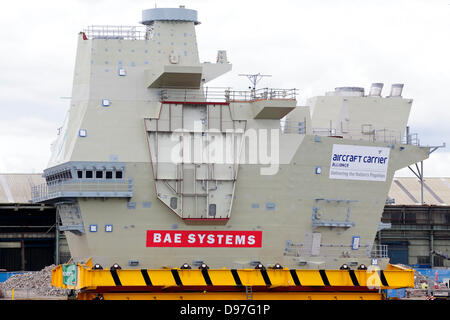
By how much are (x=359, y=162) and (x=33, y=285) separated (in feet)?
84.3

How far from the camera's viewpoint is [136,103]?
3869cm

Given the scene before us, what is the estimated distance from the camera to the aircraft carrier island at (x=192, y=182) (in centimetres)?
3788

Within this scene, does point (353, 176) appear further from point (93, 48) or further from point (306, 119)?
point (93, 48)

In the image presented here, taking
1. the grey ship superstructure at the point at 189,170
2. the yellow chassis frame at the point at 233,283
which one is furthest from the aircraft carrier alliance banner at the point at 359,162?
the yellow chassis frame at the point at 233,283

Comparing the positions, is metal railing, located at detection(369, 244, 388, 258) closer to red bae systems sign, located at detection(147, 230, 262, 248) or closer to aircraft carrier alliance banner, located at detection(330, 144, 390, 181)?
aircraft carrier alliance banner, located at detection(330, 144, 390, 181)

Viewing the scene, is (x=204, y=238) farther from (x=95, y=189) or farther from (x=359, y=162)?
(x=359, y=162)

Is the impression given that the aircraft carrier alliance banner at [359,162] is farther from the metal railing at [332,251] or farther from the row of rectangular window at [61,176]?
the row of rectangular window at [61,176]

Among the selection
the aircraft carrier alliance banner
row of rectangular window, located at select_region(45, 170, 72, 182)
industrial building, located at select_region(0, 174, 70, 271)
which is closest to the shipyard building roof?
industrial building, located at select_region(0, 174, 70, 271)

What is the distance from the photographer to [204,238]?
38.3 m

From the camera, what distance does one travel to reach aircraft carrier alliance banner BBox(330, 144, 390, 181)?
40250 mm

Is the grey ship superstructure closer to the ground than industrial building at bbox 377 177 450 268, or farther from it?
farther from it

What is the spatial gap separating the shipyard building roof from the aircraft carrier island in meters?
31.1

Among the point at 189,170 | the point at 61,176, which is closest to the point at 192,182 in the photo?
the point at 189,170

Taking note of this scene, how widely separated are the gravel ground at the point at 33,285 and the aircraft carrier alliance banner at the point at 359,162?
68.2 ft
